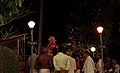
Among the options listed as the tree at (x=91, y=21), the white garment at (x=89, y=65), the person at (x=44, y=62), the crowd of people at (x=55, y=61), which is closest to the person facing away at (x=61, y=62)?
the crowd of people at (x=55, y=61)

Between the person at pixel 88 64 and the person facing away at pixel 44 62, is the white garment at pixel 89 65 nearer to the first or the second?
the person at pixel 88 64

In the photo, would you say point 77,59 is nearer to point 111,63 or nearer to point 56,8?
point 111,63

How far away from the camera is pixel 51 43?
18.9 metres

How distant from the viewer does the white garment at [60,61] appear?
59.0ft

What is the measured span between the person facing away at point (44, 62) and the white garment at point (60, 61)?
30cm

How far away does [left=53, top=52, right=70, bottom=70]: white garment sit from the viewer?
18.0 meters

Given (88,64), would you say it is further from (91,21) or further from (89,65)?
(91,21)

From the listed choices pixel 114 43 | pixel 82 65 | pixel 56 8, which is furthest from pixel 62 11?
pixel 82 65

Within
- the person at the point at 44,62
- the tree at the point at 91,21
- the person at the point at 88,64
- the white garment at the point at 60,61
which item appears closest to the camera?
the person at the point at 44,62

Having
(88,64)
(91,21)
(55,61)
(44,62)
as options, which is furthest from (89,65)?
(91,21)

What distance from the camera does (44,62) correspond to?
58.1ft

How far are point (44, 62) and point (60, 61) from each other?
72 centimetres

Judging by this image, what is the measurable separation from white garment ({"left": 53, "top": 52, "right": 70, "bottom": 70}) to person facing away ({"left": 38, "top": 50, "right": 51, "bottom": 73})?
0.99 ft

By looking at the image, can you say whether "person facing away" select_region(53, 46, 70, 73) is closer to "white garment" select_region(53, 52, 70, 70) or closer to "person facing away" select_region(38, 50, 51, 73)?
"white garment" select_region(53, 52, 70, 70)
